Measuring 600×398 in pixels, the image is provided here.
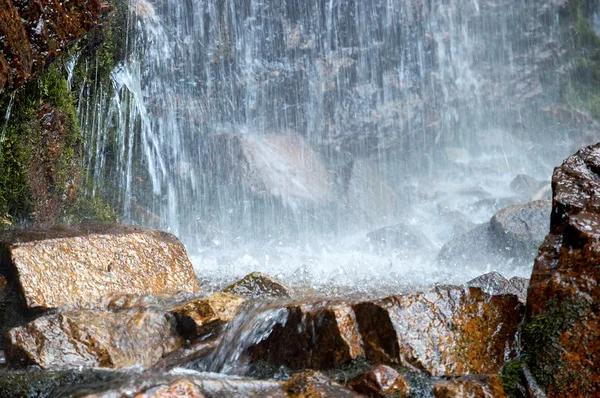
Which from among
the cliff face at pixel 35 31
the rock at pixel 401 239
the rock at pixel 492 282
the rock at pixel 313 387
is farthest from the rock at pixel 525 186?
the rock at pixel 313 387

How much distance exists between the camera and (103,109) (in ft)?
31.0

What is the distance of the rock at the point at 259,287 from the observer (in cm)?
519

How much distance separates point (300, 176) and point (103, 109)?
226 inches

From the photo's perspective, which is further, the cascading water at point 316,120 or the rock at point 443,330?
the cascading water at point 316,120

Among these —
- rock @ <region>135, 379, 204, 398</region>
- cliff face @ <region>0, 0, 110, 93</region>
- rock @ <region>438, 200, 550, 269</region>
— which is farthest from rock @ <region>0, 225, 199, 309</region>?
rock @ <region>438, 200, 550, 269</region>

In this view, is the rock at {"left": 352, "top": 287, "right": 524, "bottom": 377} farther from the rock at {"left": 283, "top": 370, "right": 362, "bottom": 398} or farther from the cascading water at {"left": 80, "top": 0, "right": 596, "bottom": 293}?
the cascading water at {"left": 80, "top": 0, "right": 596, "bottom": 293}

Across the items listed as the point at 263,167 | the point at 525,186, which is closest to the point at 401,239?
the point at 263,167

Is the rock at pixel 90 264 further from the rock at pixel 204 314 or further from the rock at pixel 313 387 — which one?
the rock at pixel 313 387

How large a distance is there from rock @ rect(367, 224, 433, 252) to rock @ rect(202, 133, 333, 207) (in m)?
2.29

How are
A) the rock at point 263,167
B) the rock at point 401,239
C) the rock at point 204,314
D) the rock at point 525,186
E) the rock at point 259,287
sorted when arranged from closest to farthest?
the rock at point 204,314 → the rock at point 259,287 → the rock at point 401,239 → the rock at point 263,167 → the rock at point 525,186

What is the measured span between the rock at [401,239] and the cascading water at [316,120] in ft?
1.10

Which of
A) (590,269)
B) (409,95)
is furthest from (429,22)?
(590,269)

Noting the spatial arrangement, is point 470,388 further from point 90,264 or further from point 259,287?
point 90,264

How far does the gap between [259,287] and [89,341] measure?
184 cm
